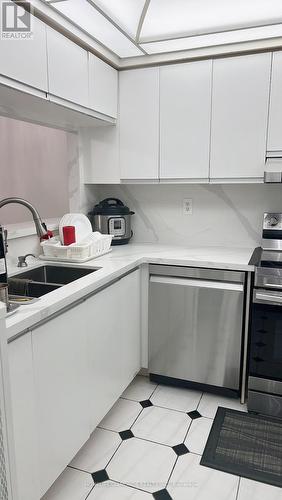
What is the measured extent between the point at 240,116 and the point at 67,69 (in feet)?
3.47

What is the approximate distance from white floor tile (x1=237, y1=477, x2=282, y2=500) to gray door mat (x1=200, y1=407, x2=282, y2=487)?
0.02 metres

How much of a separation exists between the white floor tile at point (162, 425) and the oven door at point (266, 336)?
0.50 m

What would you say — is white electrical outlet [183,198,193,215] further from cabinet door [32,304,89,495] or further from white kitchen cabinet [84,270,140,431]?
cabinet door [32,304,89,495]

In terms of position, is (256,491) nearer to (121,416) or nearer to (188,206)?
(121,416)

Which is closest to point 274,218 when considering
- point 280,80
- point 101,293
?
point 280,80

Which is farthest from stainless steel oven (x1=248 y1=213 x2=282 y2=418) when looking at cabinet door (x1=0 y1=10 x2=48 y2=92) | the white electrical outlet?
cabinet door (x1=0 y1=10 x2=48 y2=92)

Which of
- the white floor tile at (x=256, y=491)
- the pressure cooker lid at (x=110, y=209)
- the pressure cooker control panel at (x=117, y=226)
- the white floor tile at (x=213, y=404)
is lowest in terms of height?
the white floor tile at (x=256, y=491)

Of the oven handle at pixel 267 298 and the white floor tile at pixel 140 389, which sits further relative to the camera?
the white floor tile at pixel 140 389

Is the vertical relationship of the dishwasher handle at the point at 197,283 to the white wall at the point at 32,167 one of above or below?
below

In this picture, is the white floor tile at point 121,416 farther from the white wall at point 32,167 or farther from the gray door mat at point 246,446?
the white wall at point 32,167

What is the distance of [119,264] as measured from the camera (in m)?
1.96

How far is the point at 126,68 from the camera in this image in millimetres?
2340

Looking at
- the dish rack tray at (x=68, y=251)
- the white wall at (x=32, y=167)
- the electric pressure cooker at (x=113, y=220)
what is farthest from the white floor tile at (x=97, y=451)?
the white wall at (x=32, y=167)

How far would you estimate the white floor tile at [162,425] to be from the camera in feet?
6.10
